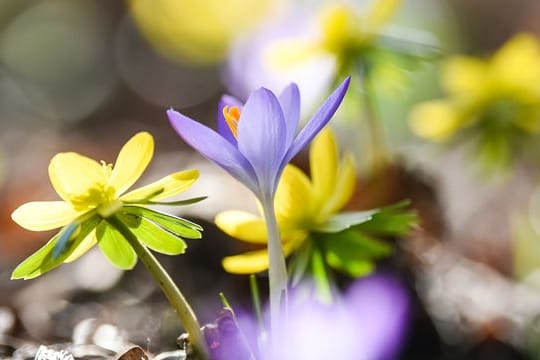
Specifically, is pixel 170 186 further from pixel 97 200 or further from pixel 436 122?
pixel 436 122

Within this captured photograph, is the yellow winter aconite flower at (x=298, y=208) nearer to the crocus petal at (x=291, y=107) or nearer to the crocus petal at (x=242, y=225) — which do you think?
the crocus petal at (x=242, y=225)

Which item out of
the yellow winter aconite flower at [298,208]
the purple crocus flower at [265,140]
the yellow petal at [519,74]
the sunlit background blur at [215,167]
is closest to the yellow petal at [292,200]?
the yellow winter aconite flower at [298,208]

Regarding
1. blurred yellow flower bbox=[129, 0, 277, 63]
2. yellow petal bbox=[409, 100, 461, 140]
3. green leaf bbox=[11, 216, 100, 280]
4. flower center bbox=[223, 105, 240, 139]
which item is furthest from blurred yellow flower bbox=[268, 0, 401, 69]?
blurred yellow flower bbox=[129, 0, 277, 63]

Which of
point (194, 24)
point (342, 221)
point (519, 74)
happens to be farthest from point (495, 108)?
point (194, 24)

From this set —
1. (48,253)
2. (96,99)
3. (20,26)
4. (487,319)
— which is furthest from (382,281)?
(20,26)

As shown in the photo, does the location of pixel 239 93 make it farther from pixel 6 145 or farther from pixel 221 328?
pixel 221 328
